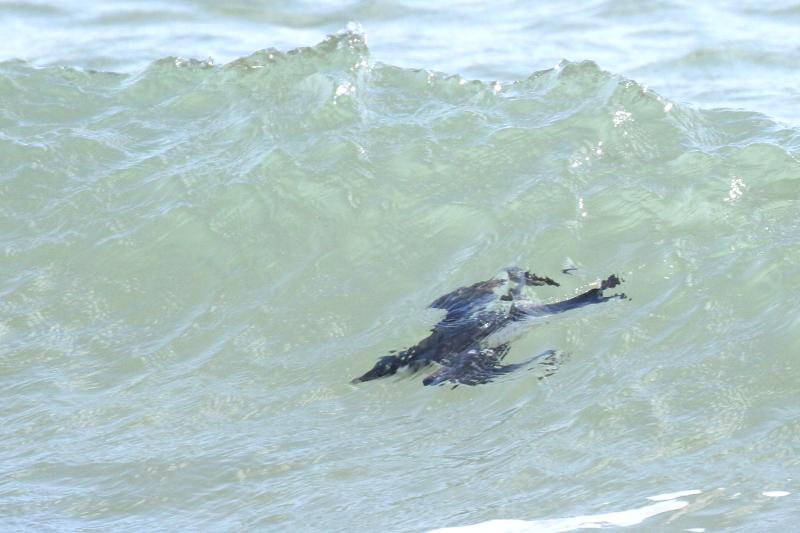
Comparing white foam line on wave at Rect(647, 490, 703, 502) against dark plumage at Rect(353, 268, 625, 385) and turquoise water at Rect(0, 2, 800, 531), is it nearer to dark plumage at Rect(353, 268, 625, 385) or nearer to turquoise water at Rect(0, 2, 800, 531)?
turquoise water at Rect(0, 2, 800, 531)

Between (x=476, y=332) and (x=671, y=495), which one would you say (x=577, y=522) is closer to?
(x=671, y=495)

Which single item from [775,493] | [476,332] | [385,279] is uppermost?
[385,279]

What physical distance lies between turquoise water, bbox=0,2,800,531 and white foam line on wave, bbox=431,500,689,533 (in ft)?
0.04

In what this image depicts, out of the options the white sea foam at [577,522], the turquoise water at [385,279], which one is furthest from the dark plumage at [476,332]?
the white sea foam at [577,522]

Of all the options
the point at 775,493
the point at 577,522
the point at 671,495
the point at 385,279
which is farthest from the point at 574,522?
the point at 385,279

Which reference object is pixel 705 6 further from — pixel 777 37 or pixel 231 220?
pixel 231 220

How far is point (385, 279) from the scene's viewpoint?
20.5ft

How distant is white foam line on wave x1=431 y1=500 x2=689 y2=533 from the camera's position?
4.17m

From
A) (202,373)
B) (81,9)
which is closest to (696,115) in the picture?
(202,373)

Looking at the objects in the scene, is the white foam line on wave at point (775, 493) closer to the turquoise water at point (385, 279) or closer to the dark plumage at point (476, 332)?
the turquoise water at point (385, 279)

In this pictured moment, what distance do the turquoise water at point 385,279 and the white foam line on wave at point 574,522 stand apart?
0.01 metres

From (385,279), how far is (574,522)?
2.28 m

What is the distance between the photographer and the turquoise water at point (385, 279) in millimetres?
4566

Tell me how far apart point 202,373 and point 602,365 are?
1.76m
